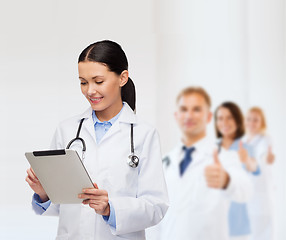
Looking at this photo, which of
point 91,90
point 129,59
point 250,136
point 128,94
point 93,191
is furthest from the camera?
point 250,136

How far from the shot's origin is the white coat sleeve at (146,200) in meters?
1.37

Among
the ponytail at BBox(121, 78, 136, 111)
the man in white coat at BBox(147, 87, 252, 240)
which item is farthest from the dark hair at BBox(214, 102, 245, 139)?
the ponytail at BBox(121, 78, 136, 111)

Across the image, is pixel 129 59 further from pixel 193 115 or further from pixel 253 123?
pixel 253 123

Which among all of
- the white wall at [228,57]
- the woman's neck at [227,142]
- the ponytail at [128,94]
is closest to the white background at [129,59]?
the white wall at [228,57]

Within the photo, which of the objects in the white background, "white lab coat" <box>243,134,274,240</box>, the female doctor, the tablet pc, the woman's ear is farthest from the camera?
"white lab coat" <box>243,134,274,240</box>

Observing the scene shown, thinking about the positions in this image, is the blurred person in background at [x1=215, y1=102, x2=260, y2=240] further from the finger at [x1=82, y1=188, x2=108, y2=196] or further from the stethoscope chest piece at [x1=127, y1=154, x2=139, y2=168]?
the finger at [x1=82, y1=188, x2=108, y2=196]

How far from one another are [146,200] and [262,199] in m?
2.29

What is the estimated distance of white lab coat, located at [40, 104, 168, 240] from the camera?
1398 mm

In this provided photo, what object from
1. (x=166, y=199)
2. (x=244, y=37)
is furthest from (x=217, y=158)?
(x=166, y=199)

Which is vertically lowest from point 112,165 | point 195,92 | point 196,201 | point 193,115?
point 196,201

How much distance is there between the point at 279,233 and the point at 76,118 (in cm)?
250

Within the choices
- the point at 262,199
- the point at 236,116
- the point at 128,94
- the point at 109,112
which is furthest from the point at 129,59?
the point at 109,112

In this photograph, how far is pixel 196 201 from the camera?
3.39 m

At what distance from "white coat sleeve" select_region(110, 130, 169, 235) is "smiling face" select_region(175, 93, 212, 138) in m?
1.94
